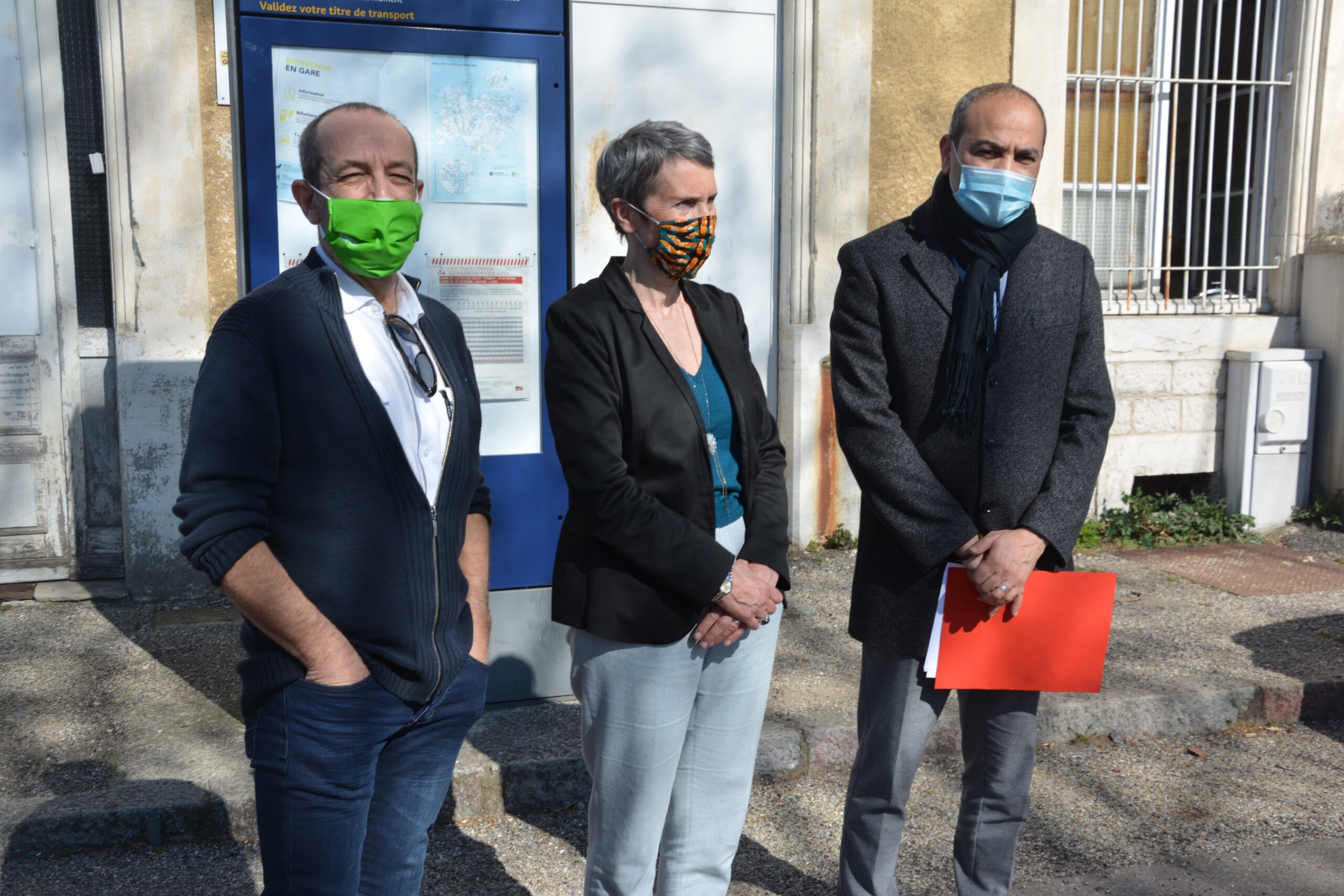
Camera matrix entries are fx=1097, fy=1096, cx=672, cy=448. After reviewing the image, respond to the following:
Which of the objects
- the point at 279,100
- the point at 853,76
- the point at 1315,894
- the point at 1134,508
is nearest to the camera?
the point at 1315,894

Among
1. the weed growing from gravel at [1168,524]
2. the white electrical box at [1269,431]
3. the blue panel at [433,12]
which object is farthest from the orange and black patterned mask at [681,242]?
the white electrical box at [1269,431]

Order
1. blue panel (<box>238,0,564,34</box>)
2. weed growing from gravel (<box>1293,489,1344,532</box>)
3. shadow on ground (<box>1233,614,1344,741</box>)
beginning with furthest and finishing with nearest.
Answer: weed growing from gravel (<box>1293,489,1344,532</box>)
shadow on ground (<box>1233,614,1344,741</box>)
blue panel (<box>238,0,564,34</box>)

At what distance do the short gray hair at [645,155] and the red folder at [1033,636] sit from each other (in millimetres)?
1063

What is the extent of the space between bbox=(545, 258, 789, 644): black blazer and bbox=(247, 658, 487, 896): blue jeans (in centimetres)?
42

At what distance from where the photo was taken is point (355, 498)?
1.79 metres

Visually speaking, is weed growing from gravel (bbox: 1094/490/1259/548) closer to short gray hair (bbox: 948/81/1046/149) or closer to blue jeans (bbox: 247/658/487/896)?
short gray hair (bbox: 948/81/1046/149)

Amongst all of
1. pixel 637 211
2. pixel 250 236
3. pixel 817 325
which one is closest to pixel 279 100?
pixel 250 236

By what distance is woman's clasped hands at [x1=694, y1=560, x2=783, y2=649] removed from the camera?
224 centimetres

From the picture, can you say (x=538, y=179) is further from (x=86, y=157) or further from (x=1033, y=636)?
(x=86, y=157)

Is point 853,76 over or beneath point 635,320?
over

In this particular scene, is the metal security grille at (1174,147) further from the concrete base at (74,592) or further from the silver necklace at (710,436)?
the concrete base at (74,592)

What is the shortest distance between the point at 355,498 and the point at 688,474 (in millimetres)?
703

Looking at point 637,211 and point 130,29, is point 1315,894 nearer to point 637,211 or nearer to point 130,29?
point 637,211

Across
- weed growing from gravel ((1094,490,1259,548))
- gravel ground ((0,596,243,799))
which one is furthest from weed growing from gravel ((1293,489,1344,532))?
gravel ground ((0,596,243,799))
